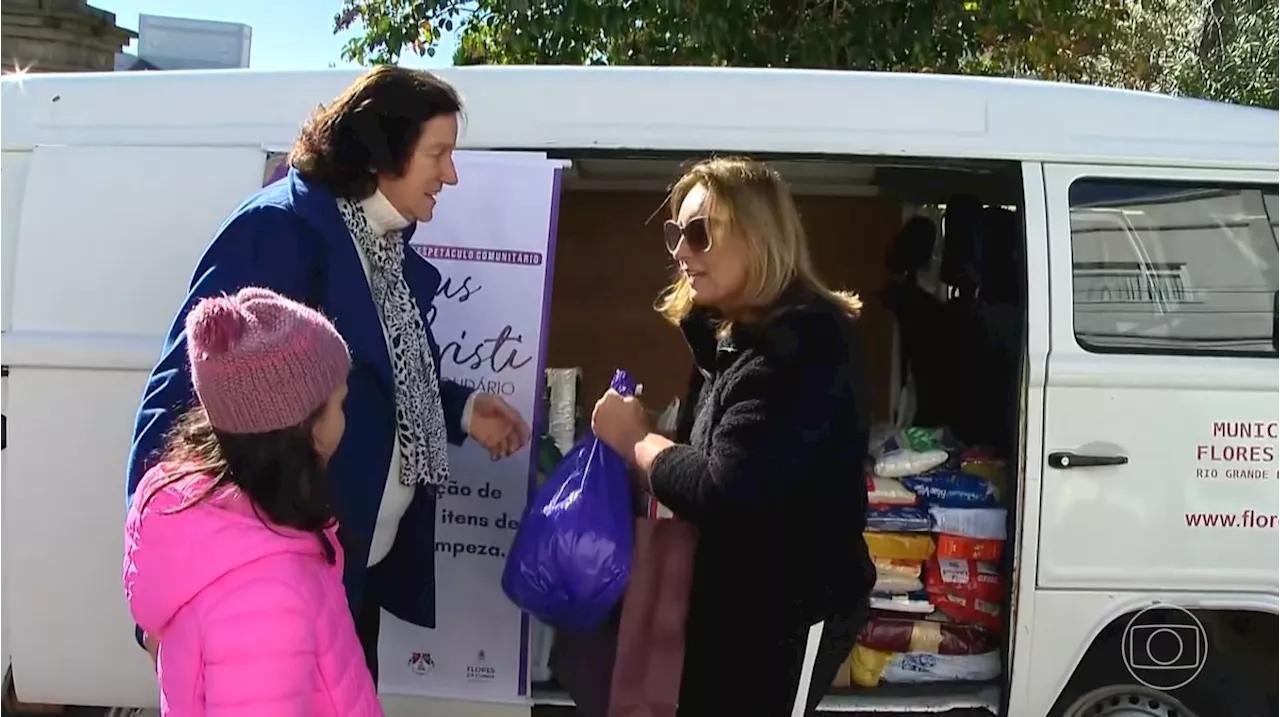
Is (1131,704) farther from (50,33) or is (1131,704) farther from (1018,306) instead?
(50,33)

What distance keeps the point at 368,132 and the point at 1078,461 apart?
1.99 m

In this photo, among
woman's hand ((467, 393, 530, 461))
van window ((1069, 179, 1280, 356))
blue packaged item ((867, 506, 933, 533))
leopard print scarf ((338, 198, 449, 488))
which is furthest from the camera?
blue packaged item ((867, 506, 933, 533))

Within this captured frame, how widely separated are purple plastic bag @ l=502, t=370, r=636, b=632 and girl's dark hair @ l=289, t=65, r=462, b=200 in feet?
2.19

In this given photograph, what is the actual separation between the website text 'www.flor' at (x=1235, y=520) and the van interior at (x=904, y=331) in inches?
18.8

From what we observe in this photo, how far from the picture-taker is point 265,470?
159 cm

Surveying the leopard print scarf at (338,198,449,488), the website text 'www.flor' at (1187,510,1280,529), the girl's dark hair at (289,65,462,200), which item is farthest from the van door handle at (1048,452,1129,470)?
the girl's dark hair at (289,65,462,200)

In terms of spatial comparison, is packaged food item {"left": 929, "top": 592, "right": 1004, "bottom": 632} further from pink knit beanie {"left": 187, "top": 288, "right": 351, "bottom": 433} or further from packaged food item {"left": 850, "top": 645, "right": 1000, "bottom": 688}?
pink knit beanie {"left": 187, "top": 288, "right": 351, "bottom": 433}

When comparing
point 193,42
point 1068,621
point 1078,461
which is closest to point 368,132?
point 1078,461

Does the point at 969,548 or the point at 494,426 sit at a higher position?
the point at 494,426

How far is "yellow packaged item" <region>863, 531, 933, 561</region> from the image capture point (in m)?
3.18

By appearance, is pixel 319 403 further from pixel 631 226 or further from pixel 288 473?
pixel 631 226

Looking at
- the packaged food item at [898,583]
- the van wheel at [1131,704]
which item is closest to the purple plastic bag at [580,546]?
the packaged food item at [898,583]

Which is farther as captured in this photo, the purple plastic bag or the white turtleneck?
the purple plastic bag

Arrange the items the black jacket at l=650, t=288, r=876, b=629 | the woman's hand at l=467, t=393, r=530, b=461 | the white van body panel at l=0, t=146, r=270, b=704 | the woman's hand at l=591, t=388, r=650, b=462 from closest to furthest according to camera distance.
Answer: the black jacket at l=650, t=288, r=876, b=629, the woman's hand at l=591, t=388, r=650, b=462, the woman's hand at l=467, t=393, r=530, b=461, the white van body panel at l=0, t=146, r=270, b=704
